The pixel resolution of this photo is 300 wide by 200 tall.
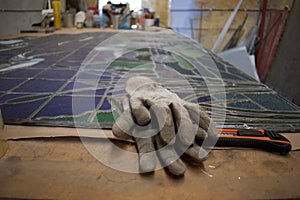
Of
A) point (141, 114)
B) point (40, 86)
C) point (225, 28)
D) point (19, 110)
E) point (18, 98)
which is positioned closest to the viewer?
point (141, 114)

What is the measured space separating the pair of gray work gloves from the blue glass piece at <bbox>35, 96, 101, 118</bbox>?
261 millimetres

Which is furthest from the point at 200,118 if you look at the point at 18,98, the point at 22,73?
the point at 22,73

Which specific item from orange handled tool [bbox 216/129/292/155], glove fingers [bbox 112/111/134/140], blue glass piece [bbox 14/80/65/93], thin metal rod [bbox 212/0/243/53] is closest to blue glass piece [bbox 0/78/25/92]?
blue glass piece [bbox 14/80/65/93]

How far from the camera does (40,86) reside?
107 centimetres

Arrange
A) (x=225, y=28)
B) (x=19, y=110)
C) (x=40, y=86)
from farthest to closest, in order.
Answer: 1. (x=225, y=28)
2. (x=40, y=86)
3. (x=19, y=110)

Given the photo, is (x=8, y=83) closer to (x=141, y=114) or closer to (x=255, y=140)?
(x=141, y=114)

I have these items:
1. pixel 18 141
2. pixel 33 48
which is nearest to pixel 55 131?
pixel 18 141

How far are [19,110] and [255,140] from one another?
0.76m

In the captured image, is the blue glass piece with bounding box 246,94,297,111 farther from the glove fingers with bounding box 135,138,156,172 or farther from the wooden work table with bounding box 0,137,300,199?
the glove fingers with bounding box 135,138,156,172

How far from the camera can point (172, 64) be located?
1547mm

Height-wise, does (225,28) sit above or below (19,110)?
above

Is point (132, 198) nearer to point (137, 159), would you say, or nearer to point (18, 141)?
point (137, 159)

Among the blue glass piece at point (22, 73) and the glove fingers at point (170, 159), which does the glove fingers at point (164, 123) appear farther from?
the blue glass piece at point (22, 73)

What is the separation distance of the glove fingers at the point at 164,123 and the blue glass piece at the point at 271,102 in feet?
1.64
